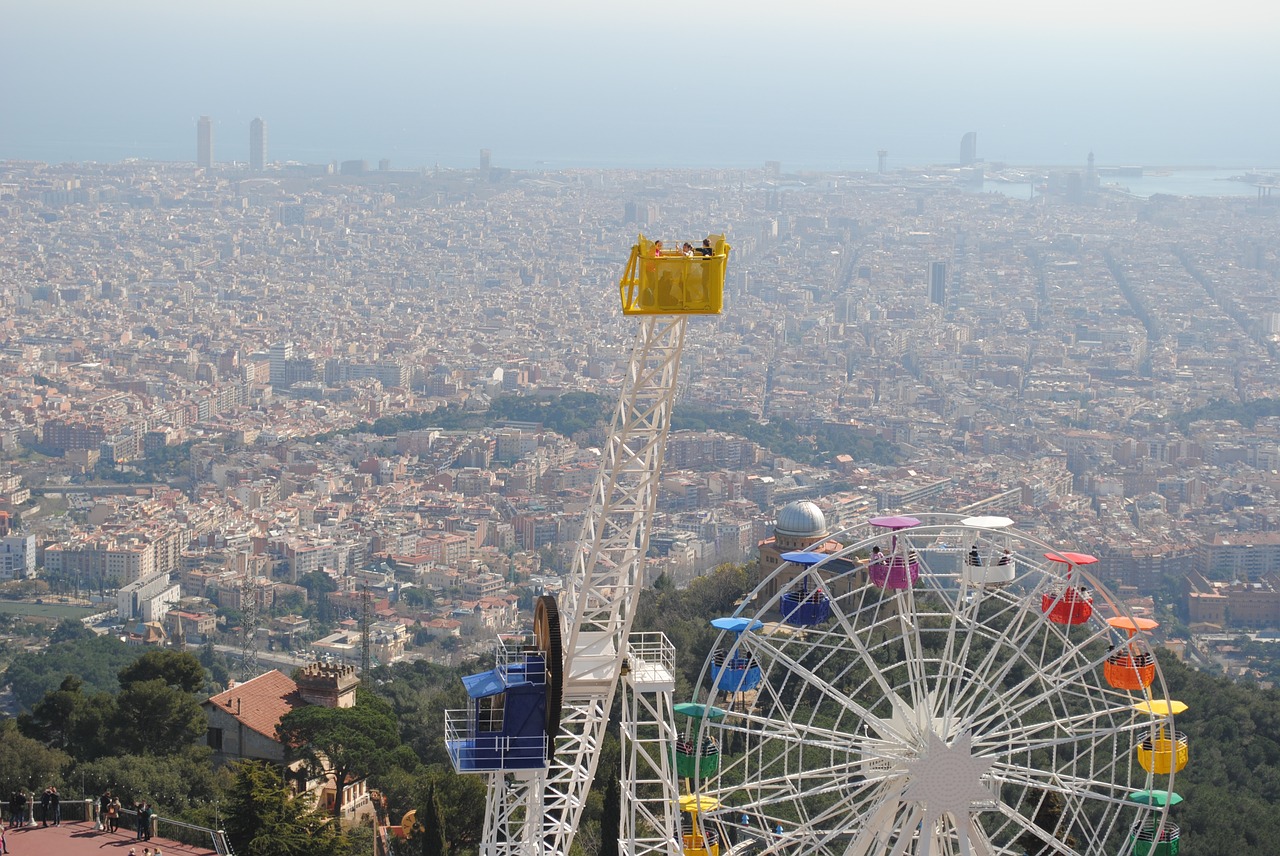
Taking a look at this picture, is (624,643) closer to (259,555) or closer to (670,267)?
(670,267)

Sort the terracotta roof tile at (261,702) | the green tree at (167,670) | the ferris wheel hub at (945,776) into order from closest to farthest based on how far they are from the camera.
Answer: the ferris wheel hub at (945,776)
the terracotta roof tile at (261,702)
the green tree at (167,670)

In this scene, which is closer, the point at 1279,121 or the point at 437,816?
the point at 437,816

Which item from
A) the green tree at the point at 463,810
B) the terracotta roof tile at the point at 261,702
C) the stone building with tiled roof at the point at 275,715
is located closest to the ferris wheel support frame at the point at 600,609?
the green tree at the point at 463,810

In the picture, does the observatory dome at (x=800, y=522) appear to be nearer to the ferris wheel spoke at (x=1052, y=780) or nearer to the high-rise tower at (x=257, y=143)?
the ferris wheel spoke at (x=1052, y=780)

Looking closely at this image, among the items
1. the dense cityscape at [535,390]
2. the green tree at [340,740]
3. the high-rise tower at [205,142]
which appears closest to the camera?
the green tree at [340,740]

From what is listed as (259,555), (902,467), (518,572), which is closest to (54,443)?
(259,555)

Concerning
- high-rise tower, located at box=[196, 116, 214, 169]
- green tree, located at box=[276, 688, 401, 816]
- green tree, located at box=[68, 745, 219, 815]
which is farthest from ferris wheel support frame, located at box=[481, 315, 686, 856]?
high-rise tower, located at box=[196, 116, 214, 169]

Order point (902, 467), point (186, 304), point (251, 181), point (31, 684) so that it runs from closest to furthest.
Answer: point (31, 684), point (902, 467), point (186, 304), point (251, 181)
